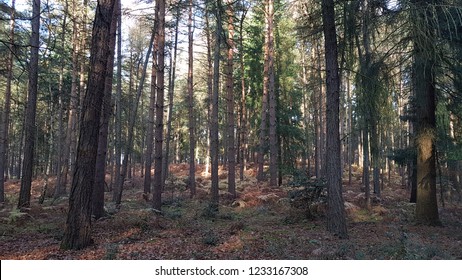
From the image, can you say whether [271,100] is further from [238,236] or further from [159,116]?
[238,236]

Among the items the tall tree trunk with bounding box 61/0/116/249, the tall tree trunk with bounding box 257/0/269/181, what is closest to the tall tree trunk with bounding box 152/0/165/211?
the tall tree trunk with bounding box 61/0/116/249

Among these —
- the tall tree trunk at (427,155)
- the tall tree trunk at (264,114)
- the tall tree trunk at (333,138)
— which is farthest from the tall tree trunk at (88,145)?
the tall tree trunk at (264,114)

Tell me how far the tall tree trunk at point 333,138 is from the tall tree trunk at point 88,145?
5503 millimetres

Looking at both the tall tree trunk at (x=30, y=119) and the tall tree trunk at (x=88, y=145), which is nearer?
the tall tree trunk at (x=88, y=145)

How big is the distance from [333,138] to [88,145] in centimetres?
592

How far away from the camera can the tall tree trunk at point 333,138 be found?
8.31 m

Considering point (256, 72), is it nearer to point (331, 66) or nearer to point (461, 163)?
point (461, 163)

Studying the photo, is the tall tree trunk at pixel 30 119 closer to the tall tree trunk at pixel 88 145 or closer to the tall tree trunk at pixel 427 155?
the tall tree trunk at pixel 88 145

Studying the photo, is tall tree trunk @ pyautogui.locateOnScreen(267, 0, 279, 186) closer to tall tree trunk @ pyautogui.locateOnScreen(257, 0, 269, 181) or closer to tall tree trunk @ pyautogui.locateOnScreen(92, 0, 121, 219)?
tall tree trunk @ pyautogui.locateOnScreen(257, 0, 269, 181)

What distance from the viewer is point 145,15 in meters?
13.8

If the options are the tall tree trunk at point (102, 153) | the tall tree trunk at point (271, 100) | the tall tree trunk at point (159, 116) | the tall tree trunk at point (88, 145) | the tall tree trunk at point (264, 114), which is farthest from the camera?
the tall tree trunk at point (264, 114)

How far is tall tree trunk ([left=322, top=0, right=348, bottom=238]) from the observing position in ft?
27.3

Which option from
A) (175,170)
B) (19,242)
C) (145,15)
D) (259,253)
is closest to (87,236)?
(19,242)

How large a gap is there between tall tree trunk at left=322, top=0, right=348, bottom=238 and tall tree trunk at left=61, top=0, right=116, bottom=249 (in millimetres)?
5503
